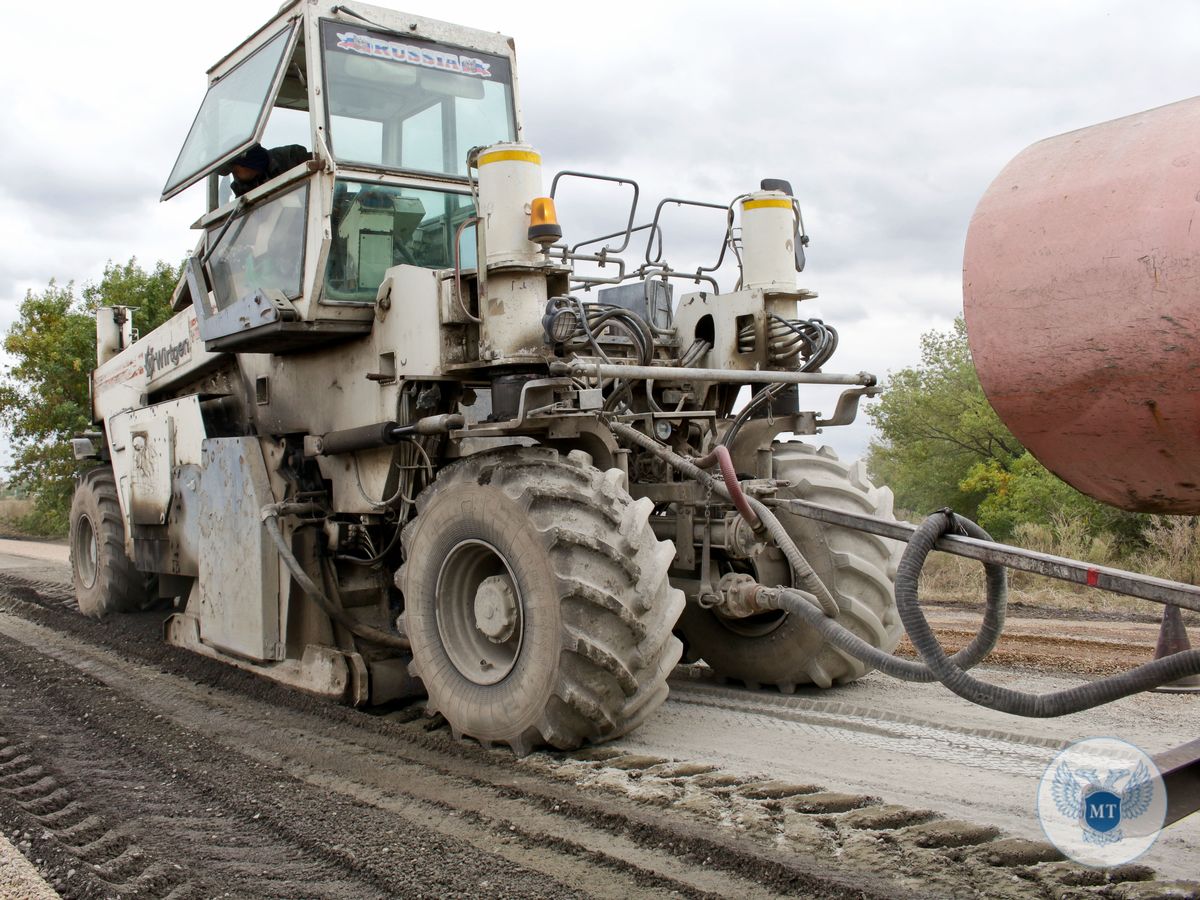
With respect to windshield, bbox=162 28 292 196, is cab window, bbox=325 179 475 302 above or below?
below

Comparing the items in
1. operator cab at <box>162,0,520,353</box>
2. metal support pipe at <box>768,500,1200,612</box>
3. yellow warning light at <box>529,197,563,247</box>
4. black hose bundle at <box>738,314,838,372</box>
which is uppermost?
operator cab at <box>162,0,520,353</box>

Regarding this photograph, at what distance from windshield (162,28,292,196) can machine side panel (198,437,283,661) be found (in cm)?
172

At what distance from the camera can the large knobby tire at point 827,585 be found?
19.5ft

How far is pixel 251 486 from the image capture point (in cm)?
647

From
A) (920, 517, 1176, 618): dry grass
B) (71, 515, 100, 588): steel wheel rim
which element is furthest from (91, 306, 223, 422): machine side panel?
(920, 517, 1176, 618): dry grass

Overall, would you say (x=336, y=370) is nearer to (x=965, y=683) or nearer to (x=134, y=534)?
(x=134, y=534)

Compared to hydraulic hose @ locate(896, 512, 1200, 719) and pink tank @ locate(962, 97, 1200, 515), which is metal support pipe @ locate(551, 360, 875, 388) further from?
pink tank @ locate(962, 97, 1200, 515)

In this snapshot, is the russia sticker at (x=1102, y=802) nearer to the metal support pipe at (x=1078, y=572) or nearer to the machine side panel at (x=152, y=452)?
the metal support pipe at (x=1078, y=572)

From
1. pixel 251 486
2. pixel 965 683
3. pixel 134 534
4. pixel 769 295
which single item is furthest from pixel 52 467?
pixel 965 683

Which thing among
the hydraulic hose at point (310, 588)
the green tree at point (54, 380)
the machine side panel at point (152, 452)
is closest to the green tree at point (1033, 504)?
the hydraulic hose at point (310, 588)

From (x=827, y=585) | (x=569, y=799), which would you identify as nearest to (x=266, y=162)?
(x=827, y=585)

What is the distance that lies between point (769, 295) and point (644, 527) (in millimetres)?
2235

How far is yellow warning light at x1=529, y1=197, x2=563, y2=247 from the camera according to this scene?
203 inches

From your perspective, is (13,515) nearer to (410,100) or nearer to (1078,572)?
(410,100)
